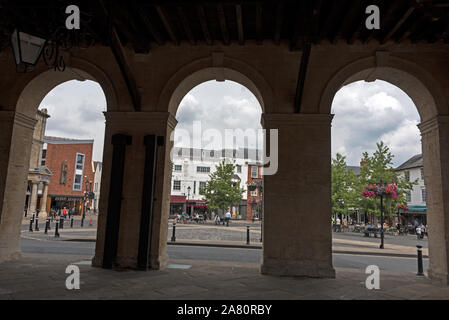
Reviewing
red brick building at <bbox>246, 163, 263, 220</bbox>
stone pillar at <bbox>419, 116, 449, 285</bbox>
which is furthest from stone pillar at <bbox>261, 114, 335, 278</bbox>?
red brick building at <bbox>246, 163, 263, 220</bbox>

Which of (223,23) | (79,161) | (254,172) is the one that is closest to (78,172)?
(79,161)

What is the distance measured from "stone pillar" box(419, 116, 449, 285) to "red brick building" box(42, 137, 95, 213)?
139ft

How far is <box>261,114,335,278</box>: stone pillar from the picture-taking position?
6648 mm

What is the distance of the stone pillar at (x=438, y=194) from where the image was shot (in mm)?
6527

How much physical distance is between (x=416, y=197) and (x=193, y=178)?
32.7 metres

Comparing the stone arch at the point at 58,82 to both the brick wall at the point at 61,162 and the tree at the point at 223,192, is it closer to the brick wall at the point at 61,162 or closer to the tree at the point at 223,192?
the tree at the point at 223,192

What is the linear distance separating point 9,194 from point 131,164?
11.0 feet

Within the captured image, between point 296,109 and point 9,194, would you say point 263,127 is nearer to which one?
point 296,109

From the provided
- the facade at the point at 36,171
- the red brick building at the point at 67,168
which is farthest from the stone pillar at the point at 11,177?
the red brick building at the point at 67,168

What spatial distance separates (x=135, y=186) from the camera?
7.26 m

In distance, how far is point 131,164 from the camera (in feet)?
24.1

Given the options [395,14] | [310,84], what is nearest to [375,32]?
[395,14]

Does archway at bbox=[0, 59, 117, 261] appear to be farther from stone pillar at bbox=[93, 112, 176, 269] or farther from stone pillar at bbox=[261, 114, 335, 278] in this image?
stone pillar at bbox=[261, 114, 335, 278]
